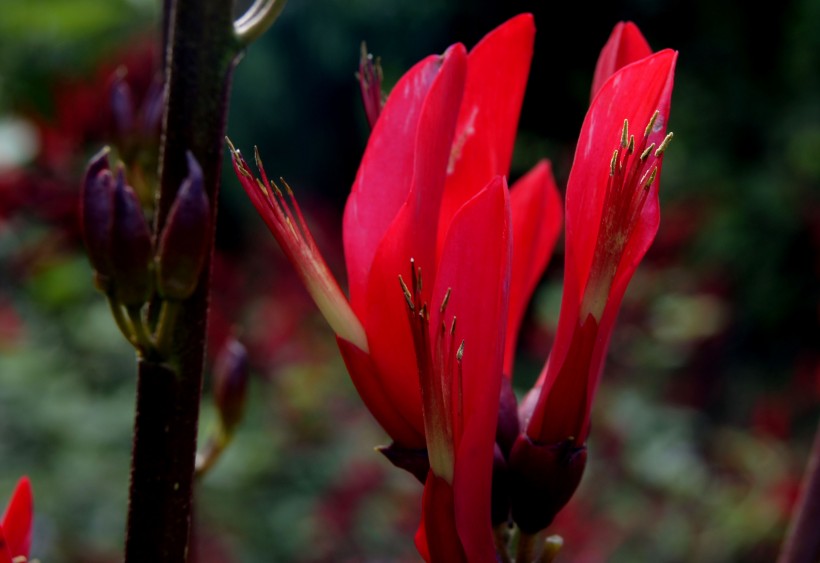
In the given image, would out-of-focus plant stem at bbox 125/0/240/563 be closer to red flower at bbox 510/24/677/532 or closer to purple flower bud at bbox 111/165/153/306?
purple flower bud at bbox 111/165/153/306

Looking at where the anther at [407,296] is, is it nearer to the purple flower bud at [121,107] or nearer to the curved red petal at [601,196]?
the curved red petal at [601,196]

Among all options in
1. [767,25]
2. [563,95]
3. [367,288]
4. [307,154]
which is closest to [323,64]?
[307,154]

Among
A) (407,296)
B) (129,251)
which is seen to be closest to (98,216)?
(129,251)

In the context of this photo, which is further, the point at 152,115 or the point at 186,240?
the point at 152,115

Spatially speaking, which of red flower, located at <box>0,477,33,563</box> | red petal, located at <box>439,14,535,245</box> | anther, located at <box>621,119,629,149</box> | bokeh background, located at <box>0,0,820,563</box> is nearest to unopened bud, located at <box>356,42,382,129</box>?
red petal, located at <box>439,14,535,245</box>

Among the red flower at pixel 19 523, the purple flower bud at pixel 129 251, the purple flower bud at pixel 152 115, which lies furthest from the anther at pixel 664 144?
the purple flower bud at pixel 152 115

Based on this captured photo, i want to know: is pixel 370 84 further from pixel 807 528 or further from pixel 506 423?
pixel 807 528
